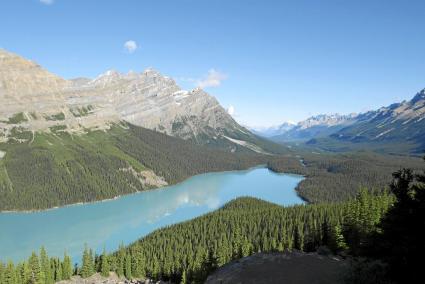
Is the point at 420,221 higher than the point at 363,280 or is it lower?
higher

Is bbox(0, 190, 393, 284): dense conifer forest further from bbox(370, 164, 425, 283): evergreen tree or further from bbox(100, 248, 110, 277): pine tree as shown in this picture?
bbox(370, 164, 425, 283): evergreen tree

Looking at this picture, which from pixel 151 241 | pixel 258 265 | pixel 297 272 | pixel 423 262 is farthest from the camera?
pixel 151 241

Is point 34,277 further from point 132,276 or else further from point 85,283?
point 132,276

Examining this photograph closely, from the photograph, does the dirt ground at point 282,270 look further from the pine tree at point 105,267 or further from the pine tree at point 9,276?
the pine tree at point 9,276

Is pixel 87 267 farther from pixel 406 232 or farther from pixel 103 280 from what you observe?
pixel 406 232

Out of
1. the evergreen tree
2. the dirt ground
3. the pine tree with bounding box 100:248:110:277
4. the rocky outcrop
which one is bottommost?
the rocky outcrop

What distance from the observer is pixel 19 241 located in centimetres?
19025

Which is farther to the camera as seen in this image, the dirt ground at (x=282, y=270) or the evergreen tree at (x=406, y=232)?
the dirt ground at (x=282, y=270)

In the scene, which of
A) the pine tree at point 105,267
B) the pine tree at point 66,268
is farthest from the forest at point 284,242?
the pine tree at point 105,267

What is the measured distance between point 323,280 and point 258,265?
11478mm

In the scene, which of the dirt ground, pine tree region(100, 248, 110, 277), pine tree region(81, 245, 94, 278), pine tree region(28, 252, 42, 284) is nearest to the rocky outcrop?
pine tree region(81, 245, 94, 278)

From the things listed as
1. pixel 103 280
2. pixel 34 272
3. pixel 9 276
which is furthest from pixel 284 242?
pixel 9 276

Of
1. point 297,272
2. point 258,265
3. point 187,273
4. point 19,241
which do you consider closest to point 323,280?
point 297,272

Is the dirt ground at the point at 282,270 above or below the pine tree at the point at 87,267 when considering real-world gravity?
above
